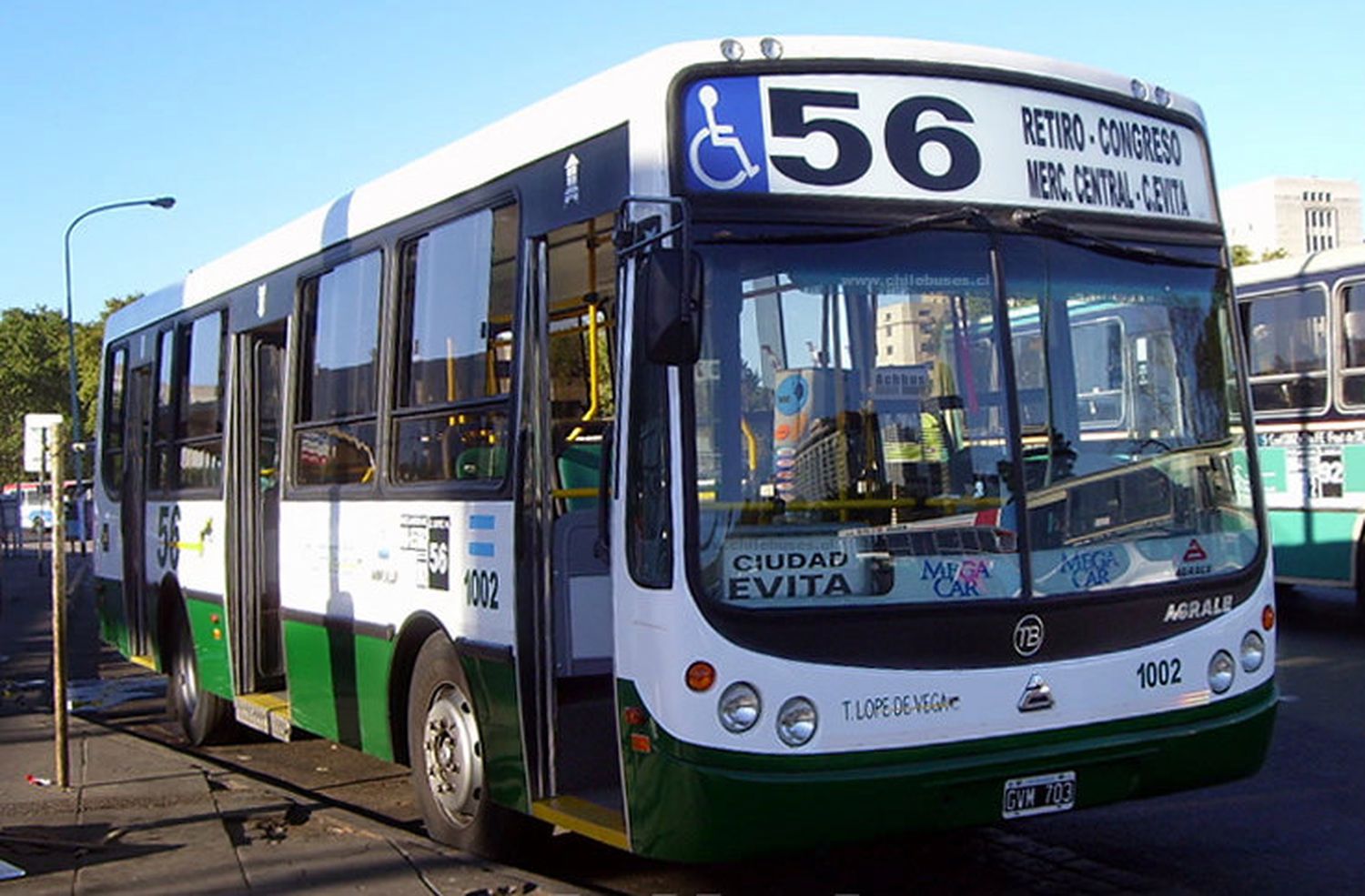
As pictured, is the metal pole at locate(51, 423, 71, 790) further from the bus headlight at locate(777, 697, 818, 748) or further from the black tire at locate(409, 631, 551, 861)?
the bus headlight at locate(777, 697, 818, 748)

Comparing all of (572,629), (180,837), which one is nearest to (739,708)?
(572,629)

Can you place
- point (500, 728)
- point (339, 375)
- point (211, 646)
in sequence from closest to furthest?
point (500, 728)
point (339, 375)
point (211, 646)

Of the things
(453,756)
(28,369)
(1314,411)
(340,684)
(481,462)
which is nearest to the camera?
(481,462)

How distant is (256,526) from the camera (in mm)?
10750

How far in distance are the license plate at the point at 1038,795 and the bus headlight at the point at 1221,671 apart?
2.50 ft

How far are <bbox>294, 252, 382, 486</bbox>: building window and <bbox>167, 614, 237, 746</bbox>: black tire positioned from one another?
293 centimetres

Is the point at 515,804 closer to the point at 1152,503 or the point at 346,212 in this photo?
the point at 1152,503

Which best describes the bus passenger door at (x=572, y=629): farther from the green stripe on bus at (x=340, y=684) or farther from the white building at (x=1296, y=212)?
the white building at (x=1296, y=212)

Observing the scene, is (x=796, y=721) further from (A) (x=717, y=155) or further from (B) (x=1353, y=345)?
(B) (x=1353, y=345)

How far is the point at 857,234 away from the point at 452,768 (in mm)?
3208

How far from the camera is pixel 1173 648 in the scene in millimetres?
6348

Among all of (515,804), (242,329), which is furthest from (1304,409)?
(515,804)

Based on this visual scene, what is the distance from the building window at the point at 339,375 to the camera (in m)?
8.52

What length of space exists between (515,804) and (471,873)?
34 centimetres
